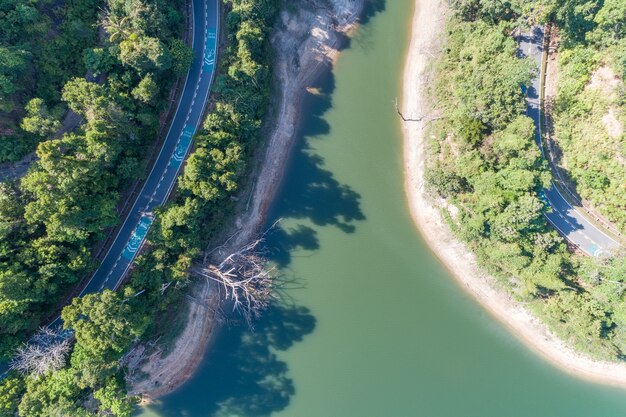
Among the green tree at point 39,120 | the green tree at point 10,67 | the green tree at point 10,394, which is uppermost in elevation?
the green tree at point 10,67

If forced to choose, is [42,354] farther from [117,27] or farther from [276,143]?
[117,27]

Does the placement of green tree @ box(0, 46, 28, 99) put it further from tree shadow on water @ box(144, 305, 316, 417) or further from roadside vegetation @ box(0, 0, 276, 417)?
tree shadow on water @ box(144, 305, 316, 417)

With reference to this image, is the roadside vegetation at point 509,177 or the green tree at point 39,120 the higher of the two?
the roadside vegetation at point 509,177

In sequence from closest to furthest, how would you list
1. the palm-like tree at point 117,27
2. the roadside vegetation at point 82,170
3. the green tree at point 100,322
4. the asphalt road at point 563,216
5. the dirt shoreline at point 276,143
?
1. the roadside vegetation at point 82,170
2. the green tree at point 100,322
3. the palm-like tree at point 117,27
4. the asphalt road at point 563,216
5. the dirt shoreline at point 276,143

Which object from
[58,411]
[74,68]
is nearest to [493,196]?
[74,68]

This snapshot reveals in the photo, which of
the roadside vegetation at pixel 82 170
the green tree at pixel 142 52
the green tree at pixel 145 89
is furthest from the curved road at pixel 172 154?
the green tree at pixel 142 52

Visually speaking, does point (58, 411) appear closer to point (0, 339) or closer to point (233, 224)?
point (0, 339)

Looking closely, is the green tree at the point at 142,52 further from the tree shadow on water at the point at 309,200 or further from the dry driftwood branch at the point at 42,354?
the dry driftwood branch at the point at 42,354

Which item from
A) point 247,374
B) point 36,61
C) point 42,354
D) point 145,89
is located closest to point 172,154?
point 145,89
